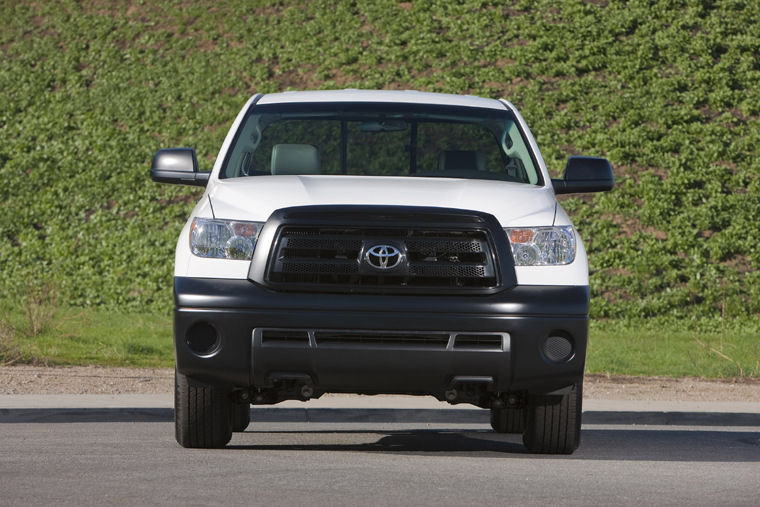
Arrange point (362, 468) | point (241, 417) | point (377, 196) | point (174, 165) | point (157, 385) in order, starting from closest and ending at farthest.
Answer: point (377, 196) → point (362, 468) → point (174, 165) → point (241, 417) → point (157, 385)

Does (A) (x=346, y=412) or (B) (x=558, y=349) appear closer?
(B) (x=558, y=349)

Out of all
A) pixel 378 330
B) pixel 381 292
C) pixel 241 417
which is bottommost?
pixel 241 417

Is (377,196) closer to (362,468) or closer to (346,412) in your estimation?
(362,468)

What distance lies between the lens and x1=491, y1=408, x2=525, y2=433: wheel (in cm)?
1045

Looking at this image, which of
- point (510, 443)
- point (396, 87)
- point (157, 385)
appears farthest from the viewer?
point (396, 87)

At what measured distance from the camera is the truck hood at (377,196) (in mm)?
7668

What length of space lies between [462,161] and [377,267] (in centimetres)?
174

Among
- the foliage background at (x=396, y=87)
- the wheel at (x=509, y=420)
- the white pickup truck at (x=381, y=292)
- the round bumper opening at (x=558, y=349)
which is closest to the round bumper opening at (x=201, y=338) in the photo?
the white pickup truck at (x=381, y=292)

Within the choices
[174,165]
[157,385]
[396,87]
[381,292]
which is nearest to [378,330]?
[381,292]

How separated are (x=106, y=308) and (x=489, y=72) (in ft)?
36.0

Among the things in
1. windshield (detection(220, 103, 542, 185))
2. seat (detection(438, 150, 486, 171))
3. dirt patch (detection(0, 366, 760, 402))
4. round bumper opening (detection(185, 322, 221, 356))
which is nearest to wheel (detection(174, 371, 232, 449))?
round bumper opening (detection(185, 322, 221, 356))

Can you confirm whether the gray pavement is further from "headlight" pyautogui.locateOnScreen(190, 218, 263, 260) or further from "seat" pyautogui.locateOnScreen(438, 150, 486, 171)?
"headlight" pyautogui.locateOnScreen(190, 218, 263, 260)

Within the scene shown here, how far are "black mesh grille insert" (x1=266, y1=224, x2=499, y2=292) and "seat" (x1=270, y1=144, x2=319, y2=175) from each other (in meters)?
1.31

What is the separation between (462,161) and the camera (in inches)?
355
